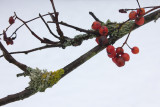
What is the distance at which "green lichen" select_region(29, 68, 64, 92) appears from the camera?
0.30 metres

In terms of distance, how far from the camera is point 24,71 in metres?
0.32

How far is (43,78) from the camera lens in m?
0.33

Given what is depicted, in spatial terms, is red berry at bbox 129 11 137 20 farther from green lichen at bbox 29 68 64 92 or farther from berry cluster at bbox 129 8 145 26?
green lichen at bbox 29 68 64 92

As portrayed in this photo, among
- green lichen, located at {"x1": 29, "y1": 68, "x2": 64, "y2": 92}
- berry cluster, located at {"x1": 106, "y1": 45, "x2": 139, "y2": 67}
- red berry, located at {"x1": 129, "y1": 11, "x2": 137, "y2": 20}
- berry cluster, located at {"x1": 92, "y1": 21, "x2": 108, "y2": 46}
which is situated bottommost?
green lichen, located at {"x1": 29, "y1": 68, "x2": 64, "y2": 92}

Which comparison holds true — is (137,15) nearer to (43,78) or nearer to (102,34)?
(102,34)

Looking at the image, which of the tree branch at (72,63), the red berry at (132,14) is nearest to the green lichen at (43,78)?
the tree branch at (72,63)

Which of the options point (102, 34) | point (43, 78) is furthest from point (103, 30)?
point (43, 78)

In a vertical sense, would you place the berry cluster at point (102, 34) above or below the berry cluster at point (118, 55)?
above

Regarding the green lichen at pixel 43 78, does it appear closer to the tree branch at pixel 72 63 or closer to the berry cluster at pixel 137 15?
the tree branch at pixel 72 63

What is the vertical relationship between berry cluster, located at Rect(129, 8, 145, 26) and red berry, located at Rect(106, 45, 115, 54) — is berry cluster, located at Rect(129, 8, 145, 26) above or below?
above

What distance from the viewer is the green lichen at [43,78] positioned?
30cm

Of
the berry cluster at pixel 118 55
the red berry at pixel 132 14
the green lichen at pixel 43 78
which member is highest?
the red berry at pixel 132 14

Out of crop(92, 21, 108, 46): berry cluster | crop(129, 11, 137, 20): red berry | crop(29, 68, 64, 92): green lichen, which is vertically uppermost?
crop(129, 11, 137, 20): red berry

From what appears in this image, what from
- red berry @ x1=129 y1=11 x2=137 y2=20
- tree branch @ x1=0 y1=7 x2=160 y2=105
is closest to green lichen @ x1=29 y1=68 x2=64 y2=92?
Answer: tree branch @ x1=0 y1=7 x2=160 y2=105
